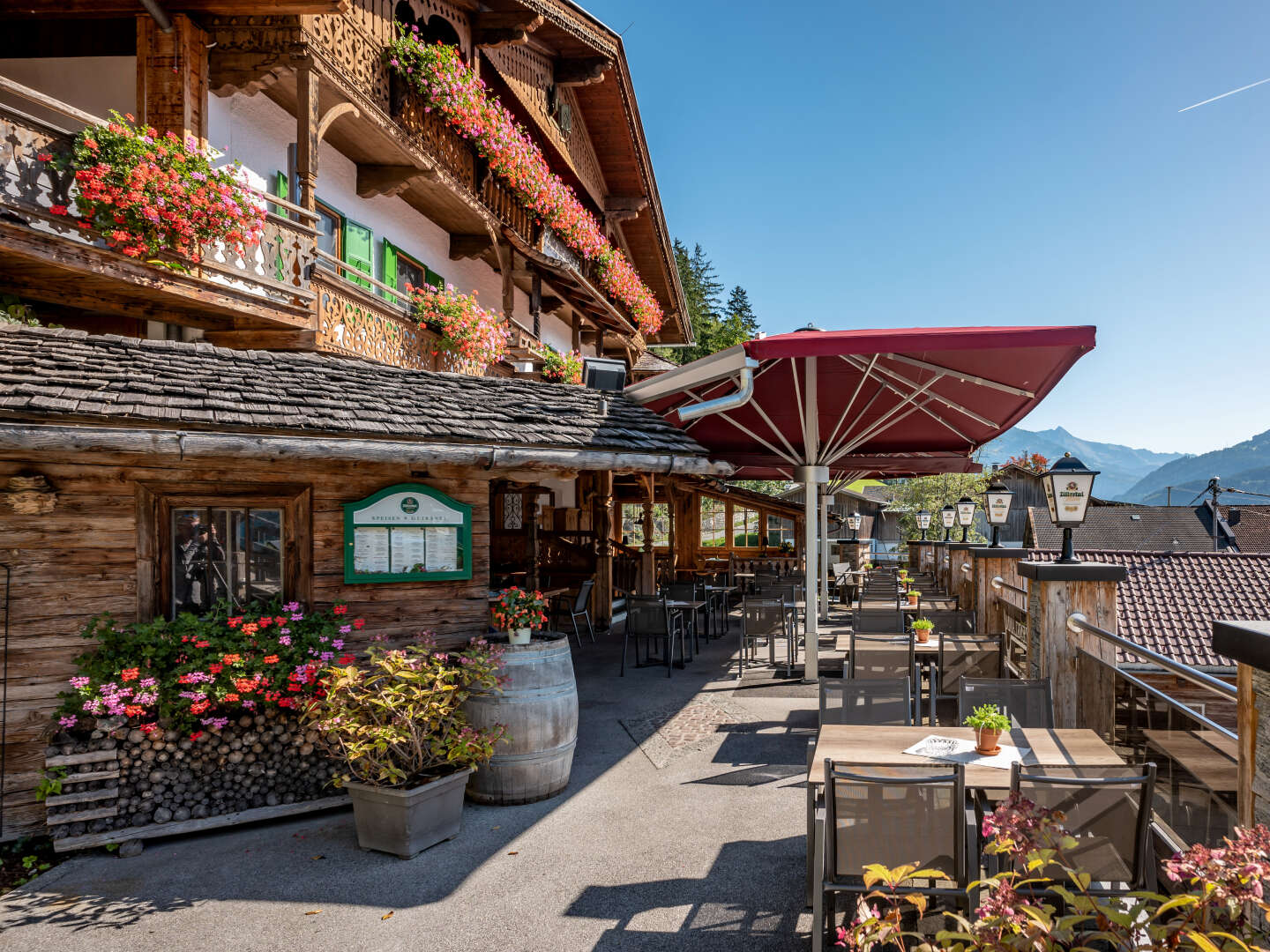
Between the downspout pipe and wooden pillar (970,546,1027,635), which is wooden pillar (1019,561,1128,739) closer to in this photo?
the downspout pipe

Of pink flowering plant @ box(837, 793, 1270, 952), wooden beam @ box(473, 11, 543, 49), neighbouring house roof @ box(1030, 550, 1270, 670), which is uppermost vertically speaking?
wooden beam @ box(473, 11, 543, 49)

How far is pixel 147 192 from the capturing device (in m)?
5.86

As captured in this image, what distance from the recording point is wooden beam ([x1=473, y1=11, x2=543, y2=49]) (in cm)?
1120

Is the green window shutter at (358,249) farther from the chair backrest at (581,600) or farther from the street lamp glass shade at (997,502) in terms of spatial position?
the street lamp glass shade at (997,502)

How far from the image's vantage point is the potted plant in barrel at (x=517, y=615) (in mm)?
5215

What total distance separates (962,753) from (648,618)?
Answer: 531 centimetres

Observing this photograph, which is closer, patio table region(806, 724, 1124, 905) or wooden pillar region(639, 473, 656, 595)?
patio table region(806, 724, 1124, 905)

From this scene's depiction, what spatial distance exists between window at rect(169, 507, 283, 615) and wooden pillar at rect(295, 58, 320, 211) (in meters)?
3.60

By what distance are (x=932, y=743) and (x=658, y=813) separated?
5.82 ft

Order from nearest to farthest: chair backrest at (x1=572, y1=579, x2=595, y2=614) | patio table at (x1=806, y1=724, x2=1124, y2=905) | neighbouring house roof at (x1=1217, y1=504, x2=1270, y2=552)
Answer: patio table at (x1=806, y1=724, x2=1124, y2=905) → chair backrest at (x1=572, y1=579, x2=595, y2=614) → neighbouring house roof at (x1=1217, y1=504, x2=1270, y2=552)

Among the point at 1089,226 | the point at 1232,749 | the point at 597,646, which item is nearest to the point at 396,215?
the point at 597,646

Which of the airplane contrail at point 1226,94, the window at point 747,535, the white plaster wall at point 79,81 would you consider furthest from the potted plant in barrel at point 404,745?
the window at point 747,535

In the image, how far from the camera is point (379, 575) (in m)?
5.43

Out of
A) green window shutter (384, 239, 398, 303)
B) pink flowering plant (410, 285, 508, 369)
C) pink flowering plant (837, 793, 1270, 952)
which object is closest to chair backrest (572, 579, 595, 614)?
pink flowering plant (410, 285, 508, 369)
